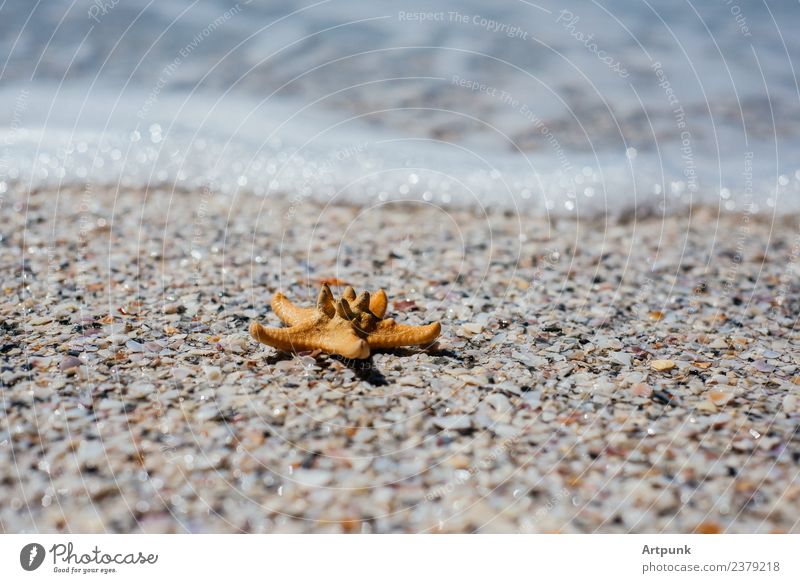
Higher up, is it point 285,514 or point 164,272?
point 164,272

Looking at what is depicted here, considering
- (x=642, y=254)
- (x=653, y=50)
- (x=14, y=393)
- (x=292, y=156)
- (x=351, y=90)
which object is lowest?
(x=14, y=393)

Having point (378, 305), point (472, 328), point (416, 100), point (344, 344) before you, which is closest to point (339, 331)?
point (344, 344)

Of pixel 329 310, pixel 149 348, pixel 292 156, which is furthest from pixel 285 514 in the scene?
pixel 292 156

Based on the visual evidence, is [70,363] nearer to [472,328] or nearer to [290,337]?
[290,337]

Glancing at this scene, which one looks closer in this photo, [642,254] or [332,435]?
[332,435]

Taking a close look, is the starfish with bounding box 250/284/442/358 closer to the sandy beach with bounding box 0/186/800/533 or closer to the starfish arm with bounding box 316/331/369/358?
the starfish arm with bounding box 316/331/369/358

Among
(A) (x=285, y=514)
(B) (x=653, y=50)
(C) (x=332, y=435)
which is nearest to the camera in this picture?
(A) (x=285, y=514)

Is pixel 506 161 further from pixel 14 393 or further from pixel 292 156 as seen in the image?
pixel 14 393
